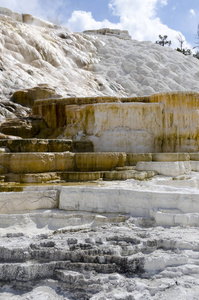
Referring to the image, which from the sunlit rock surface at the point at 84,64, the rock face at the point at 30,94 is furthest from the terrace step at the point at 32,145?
the sunlit rock surface at the point at 84,64

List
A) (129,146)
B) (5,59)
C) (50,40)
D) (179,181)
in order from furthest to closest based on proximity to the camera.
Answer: (50,40), (5,59), (129,146), (179,181)

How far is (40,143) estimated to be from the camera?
6852 mm

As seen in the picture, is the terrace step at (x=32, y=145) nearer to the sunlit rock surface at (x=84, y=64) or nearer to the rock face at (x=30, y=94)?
the rock face at (x=30, y=94)

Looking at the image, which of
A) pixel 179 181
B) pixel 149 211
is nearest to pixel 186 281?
pixel 149 211

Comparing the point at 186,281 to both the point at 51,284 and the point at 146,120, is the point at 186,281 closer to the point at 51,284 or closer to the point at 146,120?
the point at 51,284

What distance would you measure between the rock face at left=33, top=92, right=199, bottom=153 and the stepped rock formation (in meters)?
0.03

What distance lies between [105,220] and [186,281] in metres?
1.73

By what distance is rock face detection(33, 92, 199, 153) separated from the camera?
8.34 m

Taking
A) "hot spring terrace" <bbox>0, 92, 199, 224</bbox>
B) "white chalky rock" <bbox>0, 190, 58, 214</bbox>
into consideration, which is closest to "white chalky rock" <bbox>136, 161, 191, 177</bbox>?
"hot spring terrace" <bbox>0, 92, 199, 224</bbox>

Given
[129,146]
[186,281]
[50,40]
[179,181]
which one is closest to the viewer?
[186,281]

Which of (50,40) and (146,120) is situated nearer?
(146,120)

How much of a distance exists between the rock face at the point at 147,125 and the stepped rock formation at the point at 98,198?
3 centimetres

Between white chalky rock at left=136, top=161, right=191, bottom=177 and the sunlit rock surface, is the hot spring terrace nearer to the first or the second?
white chalky rock at left=136, top=161, right=191, bottom=177

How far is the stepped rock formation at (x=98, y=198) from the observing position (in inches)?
109
